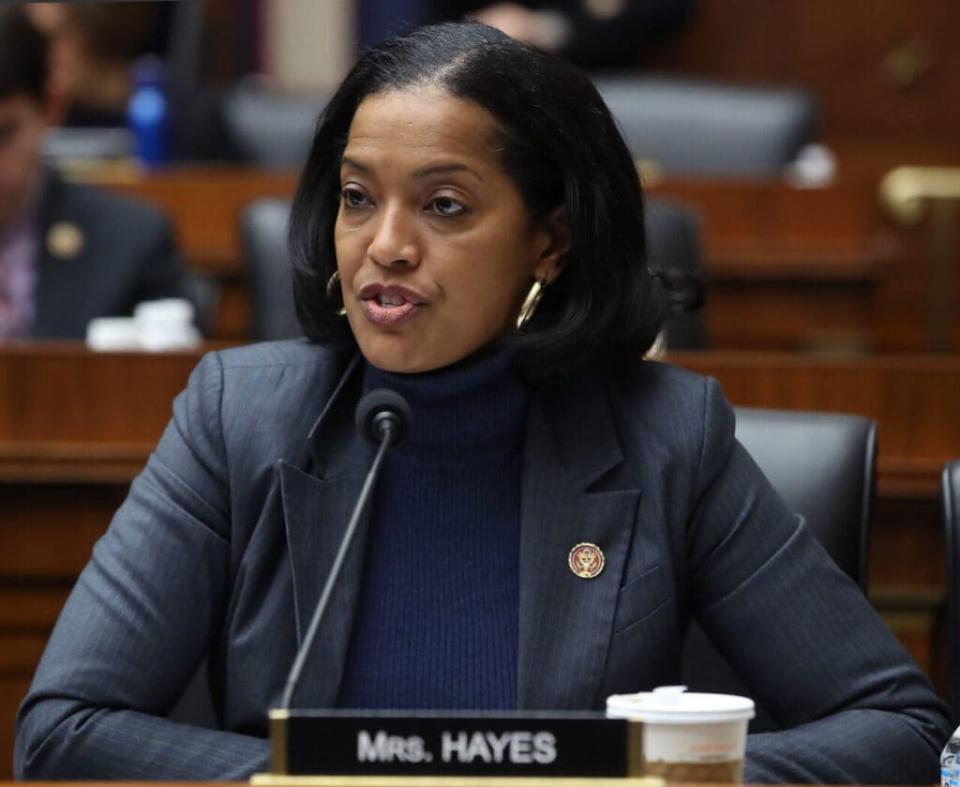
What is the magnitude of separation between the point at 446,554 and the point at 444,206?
1.04 feet

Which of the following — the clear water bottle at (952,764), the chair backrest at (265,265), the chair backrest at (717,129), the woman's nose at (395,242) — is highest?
the chair backrest at (717,129)

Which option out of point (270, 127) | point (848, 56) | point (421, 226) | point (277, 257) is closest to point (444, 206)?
point (421, 226)

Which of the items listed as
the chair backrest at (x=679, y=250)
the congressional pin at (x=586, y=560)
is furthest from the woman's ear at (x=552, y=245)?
the chair backrest at (x=679, y=250)

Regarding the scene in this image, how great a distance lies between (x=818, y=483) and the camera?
6.40ft

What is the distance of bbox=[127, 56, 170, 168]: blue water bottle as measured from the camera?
4.61 metres

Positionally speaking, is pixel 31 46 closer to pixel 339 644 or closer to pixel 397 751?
pixel 339 644

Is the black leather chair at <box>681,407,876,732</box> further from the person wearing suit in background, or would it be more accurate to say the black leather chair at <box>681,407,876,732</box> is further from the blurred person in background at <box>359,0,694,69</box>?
the blurred person in background at <box>359,0,694,69</box>

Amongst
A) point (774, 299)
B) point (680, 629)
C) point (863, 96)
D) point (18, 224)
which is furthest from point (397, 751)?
point (863, 96)

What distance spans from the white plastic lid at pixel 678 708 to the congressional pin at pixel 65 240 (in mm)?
2248

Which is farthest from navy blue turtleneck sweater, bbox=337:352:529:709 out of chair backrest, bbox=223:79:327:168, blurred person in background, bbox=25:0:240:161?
blurred person in background, bbox=25:0:240:161

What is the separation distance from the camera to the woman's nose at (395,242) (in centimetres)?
173

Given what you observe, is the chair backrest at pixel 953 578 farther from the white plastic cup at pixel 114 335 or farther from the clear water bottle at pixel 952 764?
the white plastic cup at pixel 114 335

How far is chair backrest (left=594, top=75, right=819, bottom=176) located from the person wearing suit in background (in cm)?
143

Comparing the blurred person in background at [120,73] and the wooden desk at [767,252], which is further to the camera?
the blurred person in background at [120,73]
